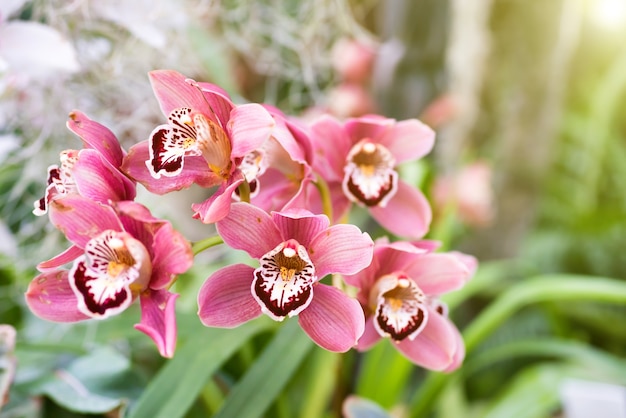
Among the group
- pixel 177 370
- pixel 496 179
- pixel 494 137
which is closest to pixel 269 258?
pixel 177 370

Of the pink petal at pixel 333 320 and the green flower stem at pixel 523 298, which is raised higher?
the pink petal at pixel 333 320

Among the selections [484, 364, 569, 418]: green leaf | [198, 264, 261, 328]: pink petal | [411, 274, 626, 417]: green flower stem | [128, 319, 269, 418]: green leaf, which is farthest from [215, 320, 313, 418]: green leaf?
[484, 364, 569, 418]: green leaf

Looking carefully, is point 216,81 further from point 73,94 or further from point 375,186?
point 375,186

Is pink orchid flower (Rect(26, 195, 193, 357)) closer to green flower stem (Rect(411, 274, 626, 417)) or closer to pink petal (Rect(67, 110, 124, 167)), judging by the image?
pink petal (Rect(67, 110, 124, 167))

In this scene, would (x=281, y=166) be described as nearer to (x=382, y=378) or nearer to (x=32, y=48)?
(x=32, y=48)

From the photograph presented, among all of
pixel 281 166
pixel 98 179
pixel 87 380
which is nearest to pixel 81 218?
pixel 98 179

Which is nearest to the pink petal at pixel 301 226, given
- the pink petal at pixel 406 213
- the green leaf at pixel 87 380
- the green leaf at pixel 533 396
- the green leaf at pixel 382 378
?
the pink petal at pixel 406 213

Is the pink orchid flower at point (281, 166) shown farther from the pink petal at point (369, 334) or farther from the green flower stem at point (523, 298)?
the green flower stem at point (523, 298)
